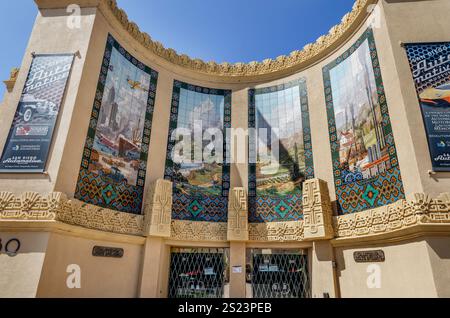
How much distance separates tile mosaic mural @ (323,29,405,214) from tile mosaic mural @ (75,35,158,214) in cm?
666

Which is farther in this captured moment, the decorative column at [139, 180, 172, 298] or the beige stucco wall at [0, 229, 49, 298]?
the decorative column at [139, 180, 172, 298]

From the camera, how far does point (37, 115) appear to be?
295 inches

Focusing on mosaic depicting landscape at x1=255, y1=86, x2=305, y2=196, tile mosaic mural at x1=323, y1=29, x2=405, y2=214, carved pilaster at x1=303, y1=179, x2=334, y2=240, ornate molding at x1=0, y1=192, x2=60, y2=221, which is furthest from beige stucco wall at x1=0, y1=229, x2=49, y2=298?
tile mosaic mural at x1=323, y1=29, x2=405, y2=214

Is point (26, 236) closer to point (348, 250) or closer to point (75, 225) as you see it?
point (75, 225)

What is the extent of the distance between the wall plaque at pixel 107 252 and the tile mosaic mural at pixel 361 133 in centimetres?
685

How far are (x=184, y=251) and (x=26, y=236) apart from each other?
462 centimetres

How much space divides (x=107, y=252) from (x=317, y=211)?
20.8ft

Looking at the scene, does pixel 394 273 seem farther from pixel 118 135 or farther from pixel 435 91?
pixel 118 135

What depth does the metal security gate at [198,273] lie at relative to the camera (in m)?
8.80

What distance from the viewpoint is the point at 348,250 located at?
7805mm

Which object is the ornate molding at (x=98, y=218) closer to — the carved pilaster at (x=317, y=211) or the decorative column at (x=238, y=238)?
the decorative column at (x=238, y=238)

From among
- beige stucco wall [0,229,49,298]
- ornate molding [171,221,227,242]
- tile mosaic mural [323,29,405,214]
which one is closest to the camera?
beige stucco wall [0,229,49,298]

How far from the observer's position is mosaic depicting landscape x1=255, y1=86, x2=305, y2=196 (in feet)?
32.3

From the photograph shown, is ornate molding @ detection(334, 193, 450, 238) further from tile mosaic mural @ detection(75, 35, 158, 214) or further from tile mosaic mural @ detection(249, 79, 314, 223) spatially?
tile mosaic mural @ detection(75, 35, 158, 214)
